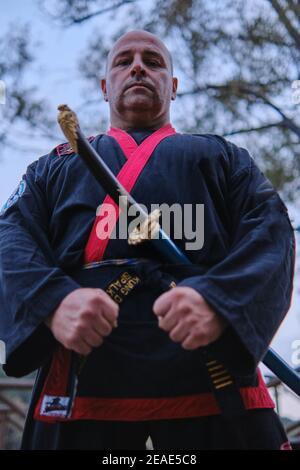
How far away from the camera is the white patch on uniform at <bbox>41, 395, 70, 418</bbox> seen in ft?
3.35

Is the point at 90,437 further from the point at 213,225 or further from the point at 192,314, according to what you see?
the point at 213,225

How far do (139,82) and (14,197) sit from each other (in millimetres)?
412

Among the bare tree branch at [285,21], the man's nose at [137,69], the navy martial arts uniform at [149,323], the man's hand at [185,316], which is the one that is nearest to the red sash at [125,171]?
the navy martial arts uniform at [149,323]

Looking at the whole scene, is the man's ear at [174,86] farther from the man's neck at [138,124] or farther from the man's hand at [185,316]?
the man's hand at [185,316]

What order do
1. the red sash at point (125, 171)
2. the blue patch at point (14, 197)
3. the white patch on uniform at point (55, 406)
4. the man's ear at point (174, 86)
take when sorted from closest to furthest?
1. the white patch on uniform at point (55, 406)
2. the red sash at point (125, 171)
3. the blue patch at point (14, 197)
4. the man's ear at point (174, 86)

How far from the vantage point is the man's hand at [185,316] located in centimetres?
90

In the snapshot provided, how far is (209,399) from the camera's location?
3.41 ft

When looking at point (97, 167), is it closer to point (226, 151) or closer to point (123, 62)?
point (226, 151)

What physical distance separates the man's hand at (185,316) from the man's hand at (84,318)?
0.26 ft

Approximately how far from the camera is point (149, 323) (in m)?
1.06

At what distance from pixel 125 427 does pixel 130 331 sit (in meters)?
0.17

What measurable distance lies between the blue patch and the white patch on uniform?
1.41ft
